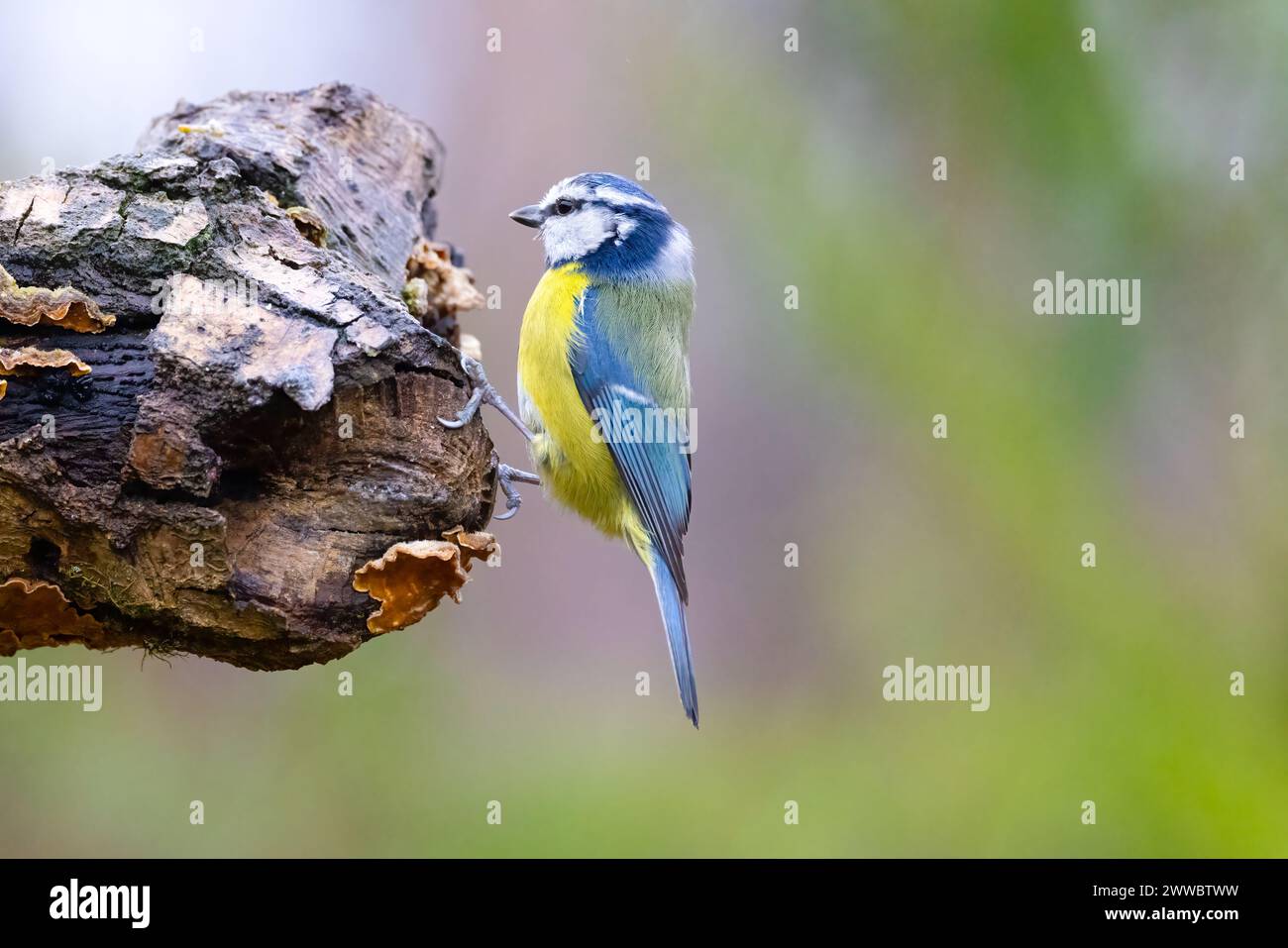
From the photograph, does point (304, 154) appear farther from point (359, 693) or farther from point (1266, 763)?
point (1266, 763)

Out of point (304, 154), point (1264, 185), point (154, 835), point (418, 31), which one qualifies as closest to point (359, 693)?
point (154, 835)

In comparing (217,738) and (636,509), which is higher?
(636,509)

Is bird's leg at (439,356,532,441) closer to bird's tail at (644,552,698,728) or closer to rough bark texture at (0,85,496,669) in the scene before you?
rough bark texture at (0,85,496,669)

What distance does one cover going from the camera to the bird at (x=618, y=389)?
288 centimetres

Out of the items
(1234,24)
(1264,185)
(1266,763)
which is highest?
(1234,24)

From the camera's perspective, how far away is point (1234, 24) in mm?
3791

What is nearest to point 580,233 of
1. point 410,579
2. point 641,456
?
point 641,456

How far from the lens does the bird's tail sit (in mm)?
2664

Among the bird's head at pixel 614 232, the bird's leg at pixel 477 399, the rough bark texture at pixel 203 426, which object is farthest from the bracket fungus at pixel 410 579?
the bird's head at pixel 614 232

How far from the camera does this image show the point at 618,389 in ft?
9.56

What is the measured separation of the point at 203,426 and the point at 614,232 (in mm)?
1752

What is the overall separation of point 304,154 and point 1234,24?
3.44 metres

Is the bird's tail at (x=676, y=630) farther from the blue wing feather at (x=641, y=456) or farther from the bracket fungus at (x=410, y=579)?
the bracket fungus at (x=410, y=579)

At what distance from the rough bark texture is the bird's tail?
2.77ft
